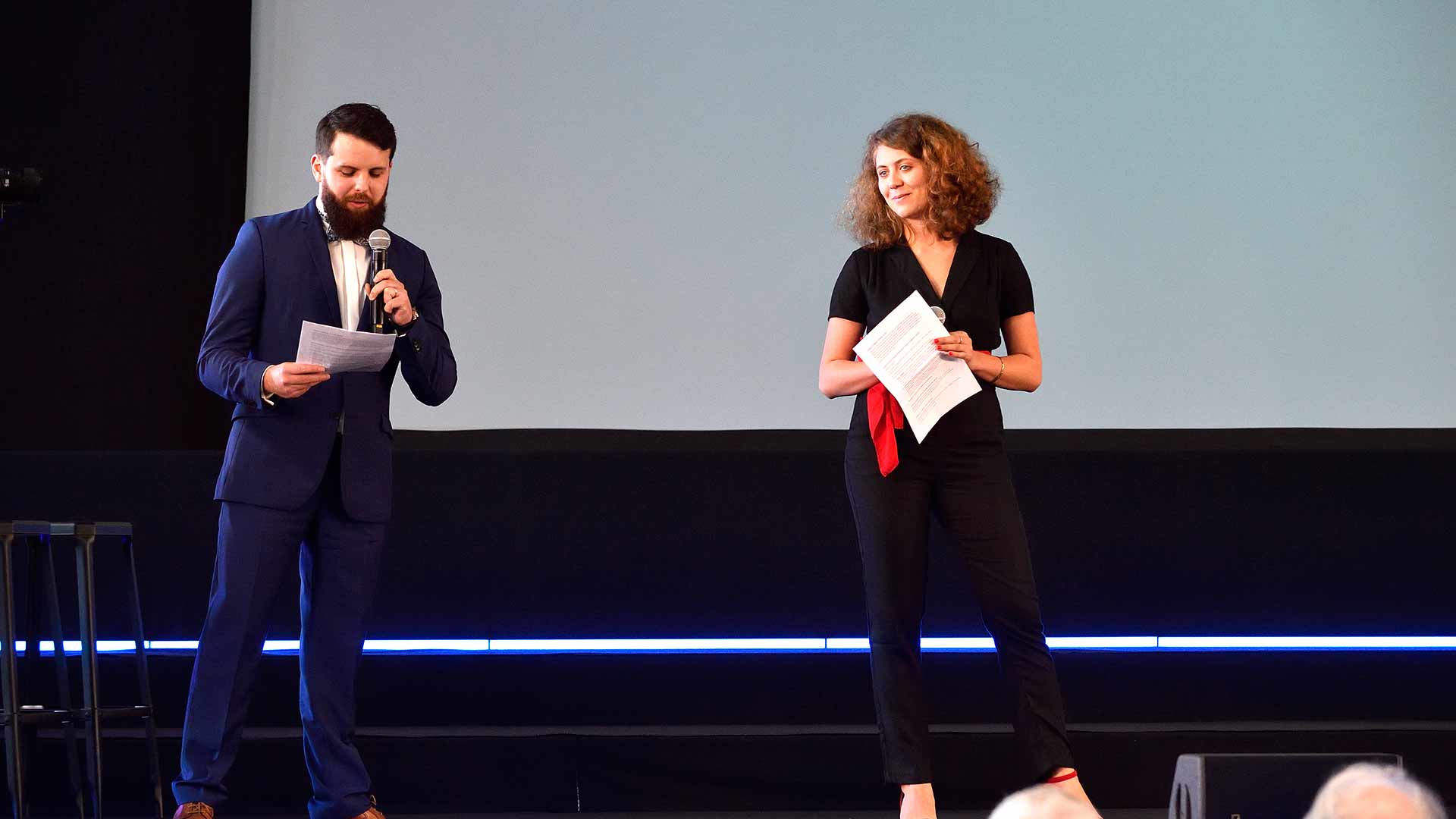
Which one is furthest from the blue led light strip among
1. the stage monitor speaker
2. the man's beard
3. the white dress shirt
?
the stage monitor speaker

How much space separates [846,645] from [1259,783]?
2142 mm

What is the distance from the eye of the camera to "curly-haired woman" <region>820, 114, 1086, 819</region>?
2.60 metres

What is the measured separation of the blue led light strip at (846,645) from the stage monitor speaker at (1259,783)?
6.62 feet

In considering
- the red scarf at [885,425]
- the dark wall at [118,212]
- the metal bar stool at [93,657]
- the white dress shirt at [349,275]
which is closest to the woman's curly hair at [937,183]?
the red scarf at [885,425]

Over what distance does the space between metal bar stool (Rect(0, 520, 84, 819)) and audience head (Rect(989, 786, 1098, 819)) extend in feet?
8.09

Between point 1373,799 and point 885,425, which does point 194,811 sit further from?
point 1373,799

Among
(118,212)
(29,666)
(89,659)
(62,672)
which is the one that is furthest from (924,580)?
(118,212)

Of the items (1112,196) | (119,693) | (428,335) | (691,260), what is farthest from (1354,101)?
(119,693)

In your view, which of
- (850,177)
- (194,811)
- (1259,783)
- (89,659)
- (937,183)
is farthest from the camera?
(850,177)

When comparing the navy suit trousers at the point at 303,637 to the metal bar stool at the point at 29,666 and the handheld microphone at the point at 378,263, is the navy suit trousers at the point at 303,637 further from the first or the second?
the metal bar stool at the point at 29,666

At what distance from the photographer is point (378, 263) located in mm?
2584

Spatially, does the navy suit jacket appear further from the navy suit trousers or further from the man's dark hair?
the man's dark hair

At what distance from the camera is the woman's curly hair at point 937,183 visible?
2699 millimetres

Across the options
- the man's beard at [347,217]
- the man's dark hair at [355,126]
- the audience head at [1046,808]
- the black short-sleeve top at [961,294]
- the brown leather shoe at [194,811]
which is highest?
the man's dark hair at [355,126]
